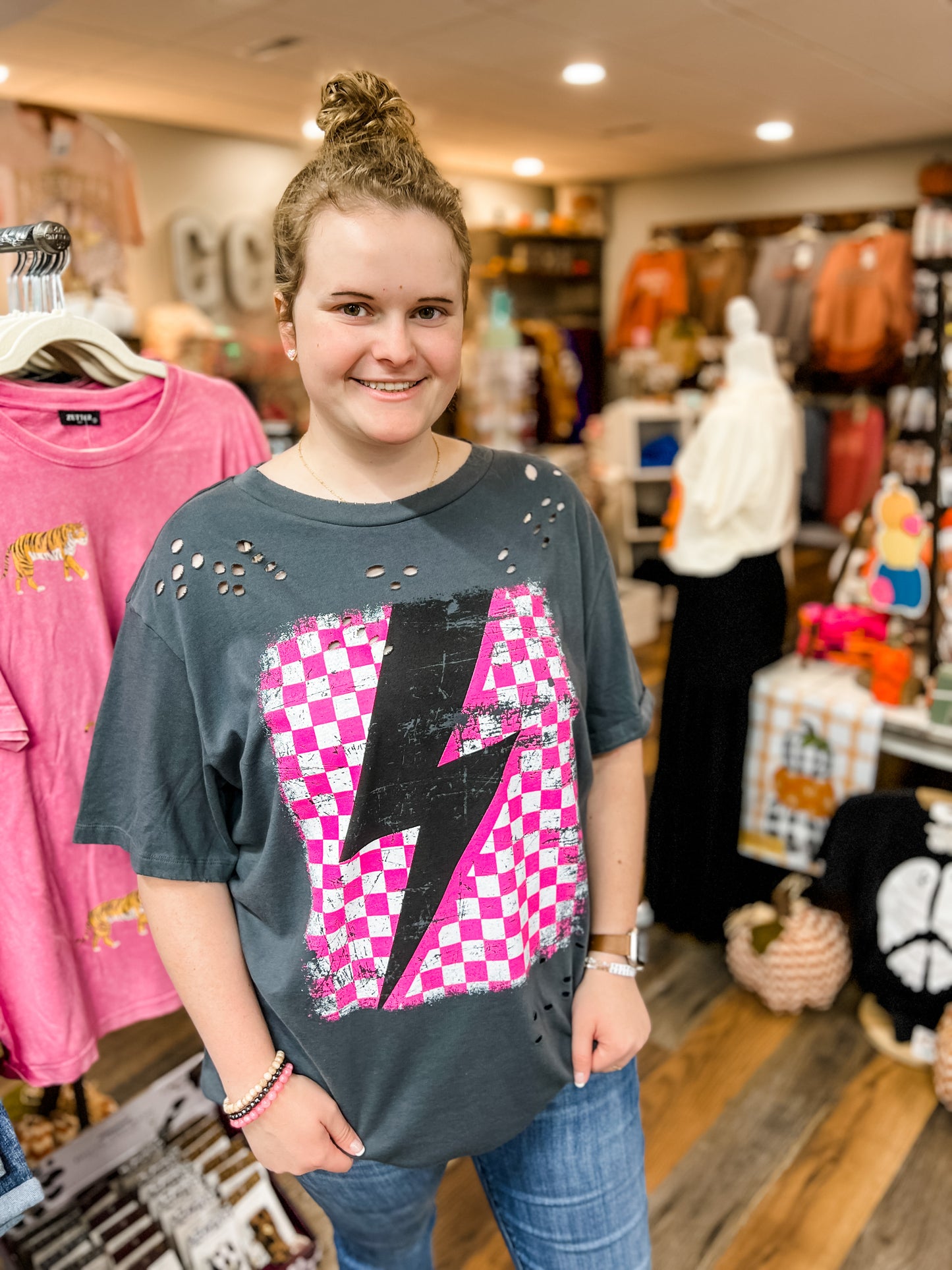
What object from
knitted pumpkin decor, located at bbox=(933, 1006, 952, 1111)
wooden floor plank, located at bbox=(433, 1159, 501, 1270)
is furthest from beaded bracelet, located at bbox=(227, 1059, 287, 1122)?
knitted pumpkin decor, located at bbox=(933, 1006, 952, 1111)

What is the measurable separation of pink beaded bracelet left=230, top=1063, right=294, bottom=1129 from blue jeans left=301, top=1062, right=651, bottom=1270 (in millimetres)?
126

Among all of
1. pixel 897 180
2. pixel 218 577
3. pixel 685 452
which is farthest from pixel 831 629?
pixel 897 180

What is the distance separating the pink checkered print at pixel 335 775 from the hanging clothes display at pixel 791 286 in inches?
235

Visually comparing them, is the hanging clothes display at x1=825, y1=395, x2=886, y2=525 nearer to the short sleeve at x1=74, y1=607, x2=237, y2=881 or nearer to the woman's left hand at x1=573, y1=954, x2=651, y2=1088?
the woman's left hand at x1=573, y1=954, x2=651, y2=1088

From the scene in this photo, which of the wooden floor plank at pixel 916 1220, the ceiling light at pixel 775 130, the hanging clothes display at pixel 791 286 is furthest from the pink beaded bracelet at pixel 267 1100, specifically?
the hanging clothes display at pixel 791 286

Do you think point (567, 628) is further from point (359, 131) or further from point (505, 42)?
point (505, 42)

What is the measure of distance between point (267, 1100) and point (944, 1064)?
5.17ft

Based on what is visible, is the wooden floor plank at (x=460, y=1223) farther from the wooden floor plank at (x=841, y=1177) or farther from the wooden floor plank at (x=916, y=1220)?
the wooden floor plank at (x=916, y=1220)

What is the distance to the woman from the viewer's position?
0.85m

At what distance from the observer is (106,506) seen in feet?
3.69

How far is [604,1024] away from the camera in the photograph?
1036mm

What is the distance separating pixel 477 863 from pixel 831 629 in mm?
1770

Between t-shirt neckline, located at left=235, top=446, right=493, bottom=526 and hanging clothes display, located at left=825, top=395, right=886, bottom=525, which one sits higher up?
t-shirt neckline, located at left=235, top=446, right=493, bottom=526

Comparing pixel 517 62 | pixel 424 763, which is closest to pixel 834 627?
pixel 424 763
